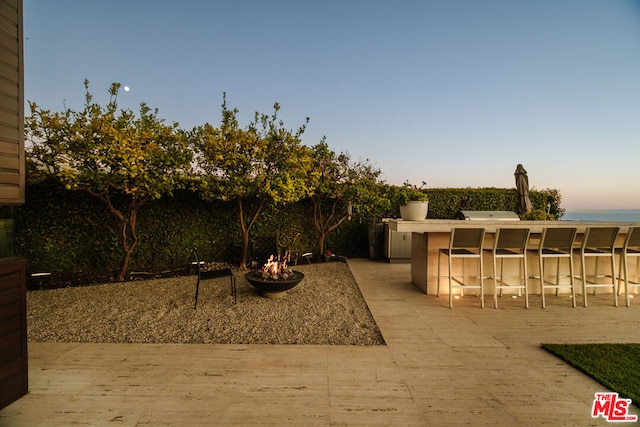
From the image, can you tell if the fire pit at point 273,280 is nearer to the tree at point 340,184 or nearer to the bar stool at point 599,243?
the tree at point 340,184

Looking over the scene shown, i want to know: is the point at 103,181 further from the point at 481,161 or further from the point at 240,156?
the point at 481,161

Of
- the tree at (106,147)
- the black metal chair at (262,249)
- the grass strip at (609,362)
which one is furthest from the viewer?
the black metal chair at (262,249)

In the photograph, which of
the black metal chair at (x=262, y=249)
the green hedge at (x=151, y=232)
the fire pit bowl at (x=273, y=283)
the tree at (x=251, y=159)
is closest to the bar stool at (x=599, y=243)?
the fire pit bowl at (x=273, y=283)

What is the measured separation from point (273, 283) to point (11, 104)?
3.14 metres

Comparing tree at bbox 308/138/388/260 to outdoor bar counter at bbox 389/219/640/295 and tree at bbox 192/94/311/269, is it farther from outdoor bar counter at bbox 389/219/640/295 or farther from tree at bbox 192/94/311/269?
outdoor bar counter at bbox 389/219/640/295

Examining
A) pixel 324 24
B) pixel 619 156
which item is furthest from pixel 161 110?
pixel 619 156

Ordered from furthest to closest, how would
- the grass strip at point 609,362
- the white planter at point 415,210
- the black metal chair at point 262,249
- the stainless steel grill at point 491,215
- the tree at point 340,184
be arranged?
the stainless steel grill at point 491,215 < the tree at point 340,184 < the black metal chair at point 262,249 < the white planter at point 415,210 < the grass strip at point 609,362

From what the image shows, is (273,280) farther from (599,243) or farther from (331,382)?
(599,243)

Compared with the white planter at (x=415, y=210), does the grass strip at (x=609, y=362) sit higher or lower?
lower

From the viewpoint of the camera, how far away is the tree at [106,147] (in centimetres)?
466

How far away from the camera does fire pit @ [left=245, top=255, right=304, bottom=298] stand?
4.13 m

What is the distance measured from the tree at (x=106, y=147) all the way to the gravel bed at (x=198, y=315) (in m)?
1.66

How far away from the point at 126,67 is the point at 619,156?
13.0m

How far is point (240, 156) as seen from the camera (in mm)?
5879
